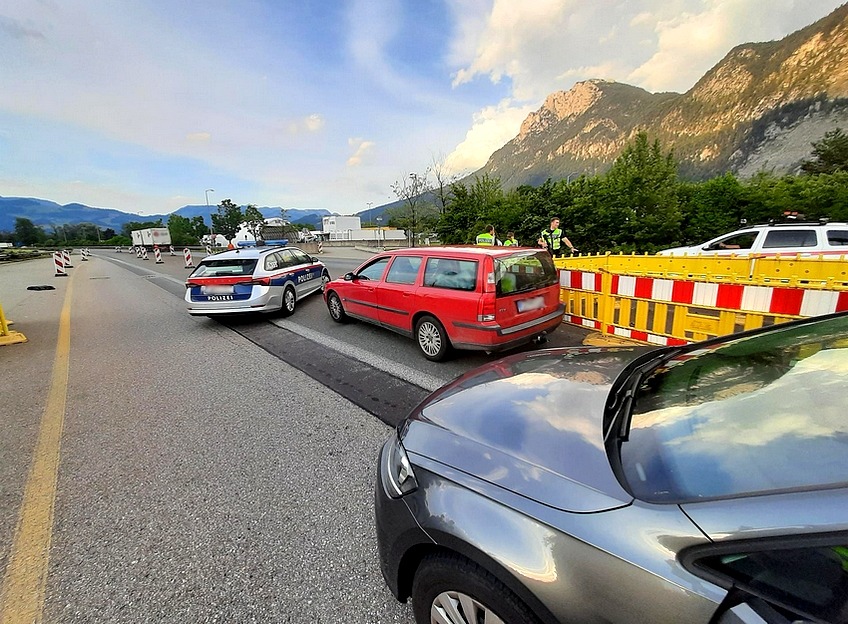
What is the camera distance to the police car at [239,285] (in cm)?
703

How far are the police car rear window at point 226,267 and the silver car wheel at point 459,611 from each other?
7.00 meters

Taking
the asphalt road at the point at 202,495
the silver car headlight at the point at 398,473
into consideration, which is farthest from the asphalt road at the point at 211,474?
the silver car headlight at the point at 398,473

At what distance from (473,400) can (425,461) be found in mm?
453

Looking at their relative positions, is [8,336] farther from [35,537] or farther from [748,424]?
[748,424]

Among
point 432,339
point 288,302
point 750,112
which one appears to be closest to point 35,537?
point 432,339

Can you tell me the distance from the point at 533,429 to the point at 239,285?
6.91 m

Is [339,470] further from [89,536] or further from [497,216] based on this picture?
[497,216]

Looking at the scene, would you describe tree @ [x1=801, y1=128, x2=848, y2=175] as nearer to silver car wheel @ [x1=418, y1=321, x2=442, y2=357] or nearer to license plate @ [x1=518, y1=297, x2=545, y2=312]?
license plate @ [x1=518, y1=297, x2=545, y2=312]

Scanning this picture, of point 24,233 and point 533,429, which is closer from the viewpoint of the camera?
point 533,429

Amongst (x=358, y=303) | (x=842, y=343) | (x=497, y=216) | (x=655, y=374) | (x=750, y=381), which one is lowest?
(x=358, y=303)

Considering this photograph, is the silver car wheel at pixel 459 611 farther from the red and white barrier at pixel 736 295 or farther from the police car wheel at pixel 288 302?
the police car wheel at pixel 288 302

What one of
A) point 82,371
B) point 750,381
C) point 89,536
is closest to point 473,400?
point 750,381

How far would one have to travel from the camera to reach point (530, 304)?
464cm

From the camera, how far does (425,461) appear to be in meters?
1.55
